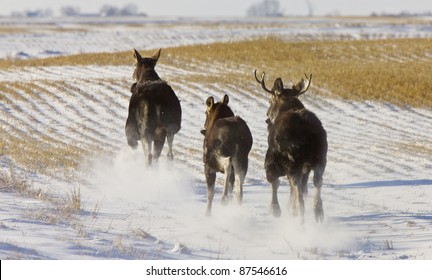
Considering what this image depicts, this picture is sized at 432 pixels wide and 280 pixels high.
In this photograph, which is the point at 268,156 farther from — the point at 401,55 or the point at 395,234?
the point at 401,55

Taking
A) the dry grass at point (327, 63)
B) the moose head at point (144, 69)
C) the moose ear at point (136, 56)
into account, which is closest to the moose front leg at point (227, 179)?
the moose head at point (144, 69)

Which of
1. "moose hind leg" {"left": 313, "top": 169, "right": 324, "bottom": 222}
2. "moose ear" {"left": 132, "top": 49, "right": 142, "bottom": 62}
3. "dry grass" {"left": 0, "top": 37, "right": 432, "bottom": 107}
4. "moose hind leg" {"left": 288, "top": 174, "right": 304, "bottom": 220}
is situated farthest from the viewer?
"dry grass" {"left": 0, "top": 37, "right": 432, "bottom": 107}

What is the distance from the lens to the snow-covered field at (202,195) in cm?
827

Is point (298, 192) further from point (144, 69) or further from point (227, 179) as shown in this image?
point (144, 69)

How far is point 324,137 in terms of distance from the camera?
938 centimetres

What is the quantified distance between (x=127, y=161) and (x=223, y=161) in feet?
15.8

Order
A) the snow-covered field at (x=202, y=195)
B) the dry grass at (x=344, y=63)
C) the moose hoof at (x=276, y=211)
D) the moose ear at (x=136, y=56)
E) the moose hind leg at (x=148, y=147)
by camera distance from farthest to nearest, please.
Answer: the dry grass at (x=344, y=63)
the moose ear at (x=136, y=56)
the moose hind leg at (x=148, y=147)
the moose hoof at (x=276, y=211)
the snow-covered field at (x=202, y=195)

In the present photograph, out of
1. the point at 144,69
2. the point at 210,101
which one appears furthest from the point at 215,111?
the point at 144,69

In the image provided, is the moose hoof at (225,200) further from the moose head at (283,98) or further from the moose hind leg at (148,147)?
the moose hind leg at (148,147)

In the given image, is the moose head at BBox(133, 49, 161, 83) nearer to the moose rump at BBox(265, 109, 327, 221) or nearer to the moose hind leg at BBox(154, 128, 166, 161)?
the moose hind leg at BBox(154, 128, 166, 161)

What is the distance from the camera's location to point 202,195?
11.8m

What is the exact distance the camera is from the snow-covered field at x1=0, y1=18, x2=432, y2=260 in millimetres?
8266

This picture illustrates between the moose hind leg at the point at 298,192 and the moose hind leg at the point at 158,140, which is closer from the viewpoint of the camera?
the moose hind leg at the point at 298,192

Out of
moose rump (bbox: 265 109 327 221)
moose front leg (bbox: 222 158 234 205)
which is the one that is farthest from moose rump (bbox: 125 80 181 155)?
moose rump (bbox: 265 109 327 221)
